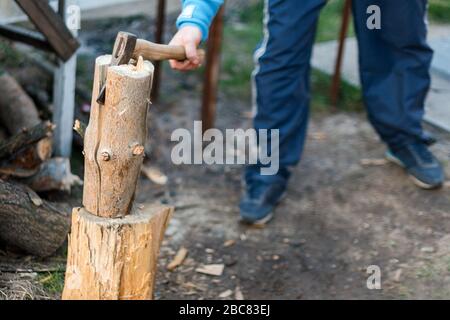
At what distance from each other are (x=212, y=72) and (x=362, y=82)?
81 cm

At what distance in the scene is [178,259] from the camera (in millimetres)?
3436

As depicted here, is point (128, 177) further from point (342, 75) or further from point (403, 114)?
point (342, 75)

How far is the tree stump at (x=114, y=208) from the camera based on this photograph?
227cm

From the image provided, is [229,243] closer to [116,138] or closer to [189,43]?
[189,43]

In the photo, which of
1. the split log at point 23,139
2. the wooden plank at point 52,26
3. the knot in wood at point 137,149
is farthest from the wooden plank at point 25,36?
the knot in wood at point 137,149

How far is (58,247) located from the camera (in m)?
3.02

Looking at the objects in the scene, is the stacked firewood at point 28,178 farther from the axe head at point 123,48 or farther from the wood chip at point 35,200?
the axe head at point 123,48

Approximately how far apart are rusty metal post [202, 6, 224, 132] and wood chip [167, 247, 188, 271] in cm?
97

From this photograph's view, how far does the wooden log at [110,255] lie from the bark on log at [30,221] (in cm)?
51

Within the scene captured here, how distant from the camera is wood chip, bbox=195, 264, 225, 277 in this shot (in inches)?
132

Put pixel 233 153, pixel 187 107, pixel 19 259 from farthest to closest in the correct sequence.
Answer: pixel 187 107
pixel 233 153
pixel 19 259

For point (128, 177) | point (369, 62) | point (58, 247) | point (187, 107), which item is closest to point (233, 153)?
point (187, 107)

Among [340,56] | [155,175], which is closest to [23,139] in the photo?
[155,175]
